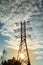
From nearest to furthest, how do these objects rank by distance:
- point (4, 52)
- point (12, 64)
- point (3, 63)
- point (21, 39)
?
1. point (21, 39)
2. point (12, 64)
3. point (3, 63)
4. point (4, 52)

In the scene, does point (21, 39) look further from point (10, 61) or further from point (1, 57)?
point (1, 57)

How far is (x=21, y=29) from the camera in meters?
30.6

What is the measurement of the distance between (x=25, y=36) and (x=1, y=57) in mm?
17051

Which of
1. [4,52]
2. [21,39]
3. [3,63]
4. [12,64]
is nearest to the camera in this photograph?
[21,39]

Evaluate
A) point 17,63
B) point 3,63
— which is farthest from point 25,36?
point 3,63

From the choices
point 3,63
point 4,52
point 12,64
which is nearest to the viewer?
point 12,64

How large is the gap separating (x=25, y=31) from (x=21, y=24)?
1.28 m

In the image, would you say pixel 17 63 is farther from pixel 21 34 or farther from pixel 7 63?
pixel 21 34

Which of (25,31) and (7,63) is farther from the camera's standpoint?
(7,63)

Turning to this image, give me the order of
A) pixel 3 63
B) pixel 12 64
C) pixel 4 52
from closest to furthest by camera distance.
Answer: pixel 12 64 → pixel 3 63 → pixel 4 52

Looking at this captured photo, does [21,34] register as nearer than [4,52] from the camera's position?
Yes

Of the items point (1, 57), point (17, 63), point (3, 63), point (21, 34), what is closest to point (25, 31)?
point (21, 34)

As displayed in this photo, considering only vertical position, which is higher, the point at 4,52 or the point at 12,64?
the point at 4,52

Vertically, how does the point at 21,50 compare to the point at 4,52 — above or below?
below
